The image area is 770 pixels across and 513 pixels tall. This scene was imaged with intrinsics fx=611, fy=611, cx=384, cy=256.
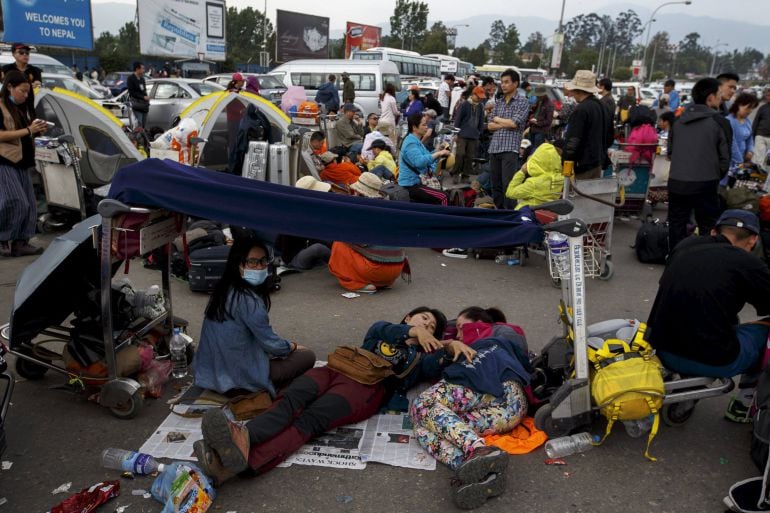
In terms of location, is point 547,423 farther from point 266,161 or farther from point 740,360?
point 266,161

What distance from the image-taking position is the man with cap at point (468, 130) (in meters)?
11.2

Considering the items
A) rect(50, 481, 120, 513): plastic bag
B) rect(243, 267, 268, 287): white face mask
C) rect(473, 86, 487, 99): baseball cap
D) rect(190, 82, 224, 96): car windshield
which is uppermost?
rect(473, 86, 487, 99): baseball cap

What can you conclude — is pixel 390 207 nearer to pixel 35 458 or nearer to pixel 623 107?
pixel 35 458

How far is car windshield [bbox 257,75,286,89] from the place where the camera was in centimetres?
2044

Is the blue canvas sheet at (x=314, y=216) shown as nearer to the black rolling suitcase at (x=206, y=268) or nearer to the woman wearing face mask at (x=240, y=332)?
the woman wearing face mask at (x=240, y=332)

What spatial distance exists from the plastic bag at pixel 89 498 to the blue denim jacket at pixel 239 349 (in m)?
0.90

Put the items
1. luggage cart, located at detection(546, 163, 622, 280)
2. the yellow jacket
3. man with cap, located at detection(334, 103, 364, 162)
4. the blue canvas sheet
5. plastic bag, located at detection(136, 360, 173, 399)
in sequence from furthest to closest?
man with cap, located at detection(334, 103, 364, 162) < the yellow jacket < luggage cart, located at detection(546, 163, 622, 280) < plastic bag, located at detection(136, 360, 173, 399) < the blue canvas sheet

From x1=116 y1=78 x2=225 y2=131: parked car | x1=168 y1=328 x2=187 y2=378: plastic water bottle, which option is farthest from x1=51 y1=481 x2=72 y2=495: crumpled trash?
x1=116 y1=78 x2=225 y2=131: parked car

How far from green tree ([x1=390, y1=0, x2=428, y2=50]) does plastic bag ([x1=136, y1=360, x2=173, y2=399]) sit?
75.1 m

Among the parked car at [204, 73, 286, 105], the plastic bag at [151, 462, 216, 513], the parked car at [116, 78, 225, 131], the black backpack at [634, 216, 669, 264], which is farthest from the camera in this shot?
the parked car at [204, 73, 286, 105]

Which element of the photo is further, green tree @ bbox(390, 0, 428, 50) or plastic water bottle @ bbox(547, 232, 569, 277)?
green tree @ bbox(390, 0, 428, 50)

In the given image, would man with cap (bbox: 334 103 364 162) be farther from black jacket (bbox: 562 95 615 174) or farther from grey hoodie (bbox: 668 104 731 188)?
grey hoodie (bbox: 668 104 731 188)

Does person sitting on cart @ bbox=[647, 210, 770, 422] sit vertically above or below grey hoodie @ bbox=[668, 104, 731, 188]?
below

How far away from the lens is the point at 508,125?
26.0ft
